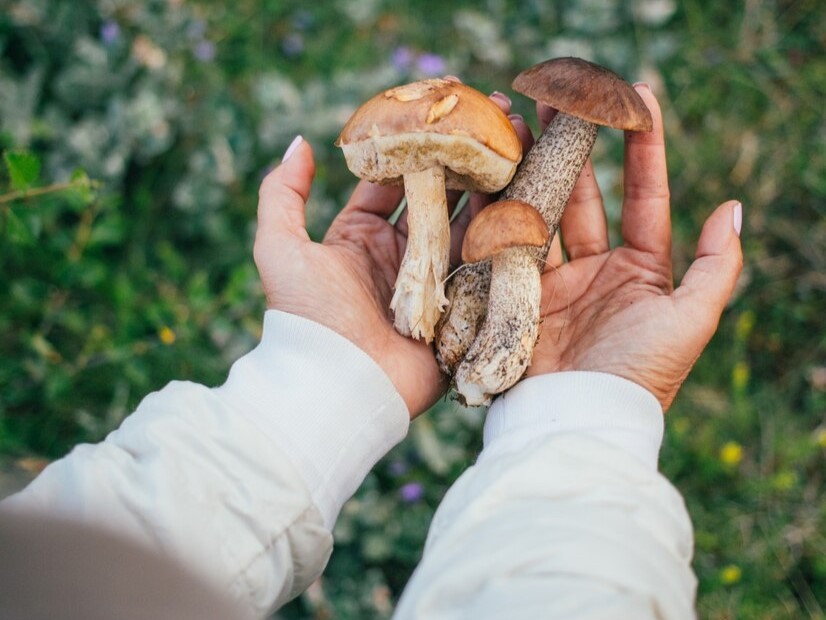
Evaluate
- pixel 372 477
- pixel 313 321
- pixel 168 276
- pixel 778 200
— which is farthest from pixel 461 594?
pixel 778 200

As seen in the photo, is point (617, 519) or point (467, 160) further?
point (467, 160)

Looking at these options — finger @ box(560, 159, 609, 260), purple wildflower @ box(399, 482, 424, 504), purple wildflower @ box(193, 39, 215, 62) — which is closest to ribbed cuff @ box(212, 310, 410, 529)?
purple wildflower @ box(399, 482, 424, 504)

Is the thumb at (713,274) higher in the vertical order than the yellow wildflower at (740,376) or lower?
higher

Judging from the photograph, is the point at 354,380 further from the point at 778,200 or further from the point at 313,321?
the point at 778,200

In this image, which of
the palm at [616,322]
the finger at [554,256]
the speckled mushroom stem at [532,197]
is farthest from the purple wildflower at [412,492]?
the finger at [554,256]

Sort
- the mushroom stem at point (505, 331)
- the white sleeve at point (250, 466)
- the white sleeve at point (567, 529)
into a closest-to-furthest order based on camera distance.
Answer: the white sleeve at point (567, 529)
the white sleeve at point (250, 466)
the mushroom stem at point (505, 331)

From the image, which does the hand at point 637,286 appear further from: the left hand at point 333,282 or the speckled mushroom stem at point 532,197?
the left hand at point 333,282

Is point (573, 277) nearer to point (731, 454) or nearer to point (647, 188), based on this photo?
point (647, 188)
